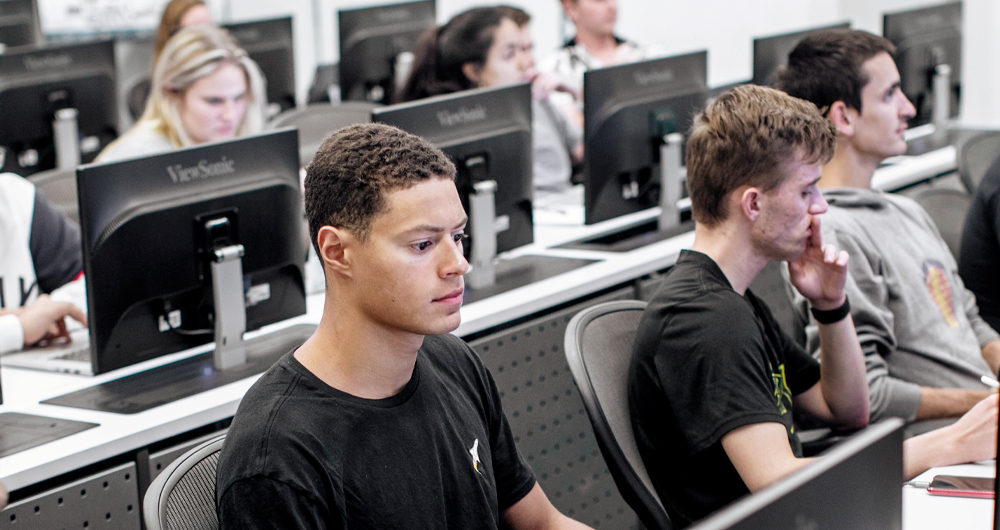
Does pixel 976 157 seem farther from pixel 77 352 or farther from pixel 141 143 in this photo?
pixel 77 352

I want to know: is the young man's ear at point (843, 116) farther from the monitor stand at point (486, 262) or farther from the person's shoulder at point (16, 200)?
the person's shoulder at point (16, 200)

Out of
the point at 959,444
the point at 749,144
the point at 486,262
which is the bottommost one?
the point at 959,444

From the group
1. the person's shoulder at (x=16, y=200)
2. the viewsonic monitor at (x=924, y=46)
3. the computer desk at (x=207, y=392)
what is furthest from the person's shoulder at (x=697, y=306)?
the viewsonic monitor at (x=924, y=46)

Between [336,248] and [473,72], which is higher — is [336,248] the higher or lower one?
the lower one

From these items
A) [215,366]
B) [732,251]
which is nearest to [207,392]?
[215,366]

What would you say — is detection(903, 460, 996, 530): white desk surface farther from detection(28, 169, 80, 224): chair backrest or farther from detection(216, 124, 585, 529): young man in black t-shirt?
detection(28, 169, 80, 224): chair backrest

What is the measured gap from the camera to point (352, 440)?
3.84 ft

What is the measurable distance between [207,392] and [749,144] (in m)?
1.01

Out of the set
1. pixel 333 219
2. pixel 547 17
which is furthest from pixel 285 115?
pixel 547 17

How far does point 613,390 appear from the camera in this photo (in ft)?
5.27

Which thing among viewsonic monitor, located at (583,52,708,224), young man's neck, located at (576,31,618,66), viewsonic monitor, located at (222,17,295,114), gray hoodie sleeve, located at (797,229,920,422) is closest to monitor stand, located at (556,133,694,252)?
viewsonic monitor, located at (583,52,708,224)

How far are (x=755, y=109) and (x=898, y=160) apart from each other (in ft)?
7.24

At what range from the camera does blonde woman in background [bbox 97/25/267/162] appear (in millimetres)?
2971

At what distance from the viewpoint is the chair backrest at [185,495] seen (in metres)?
1.16
